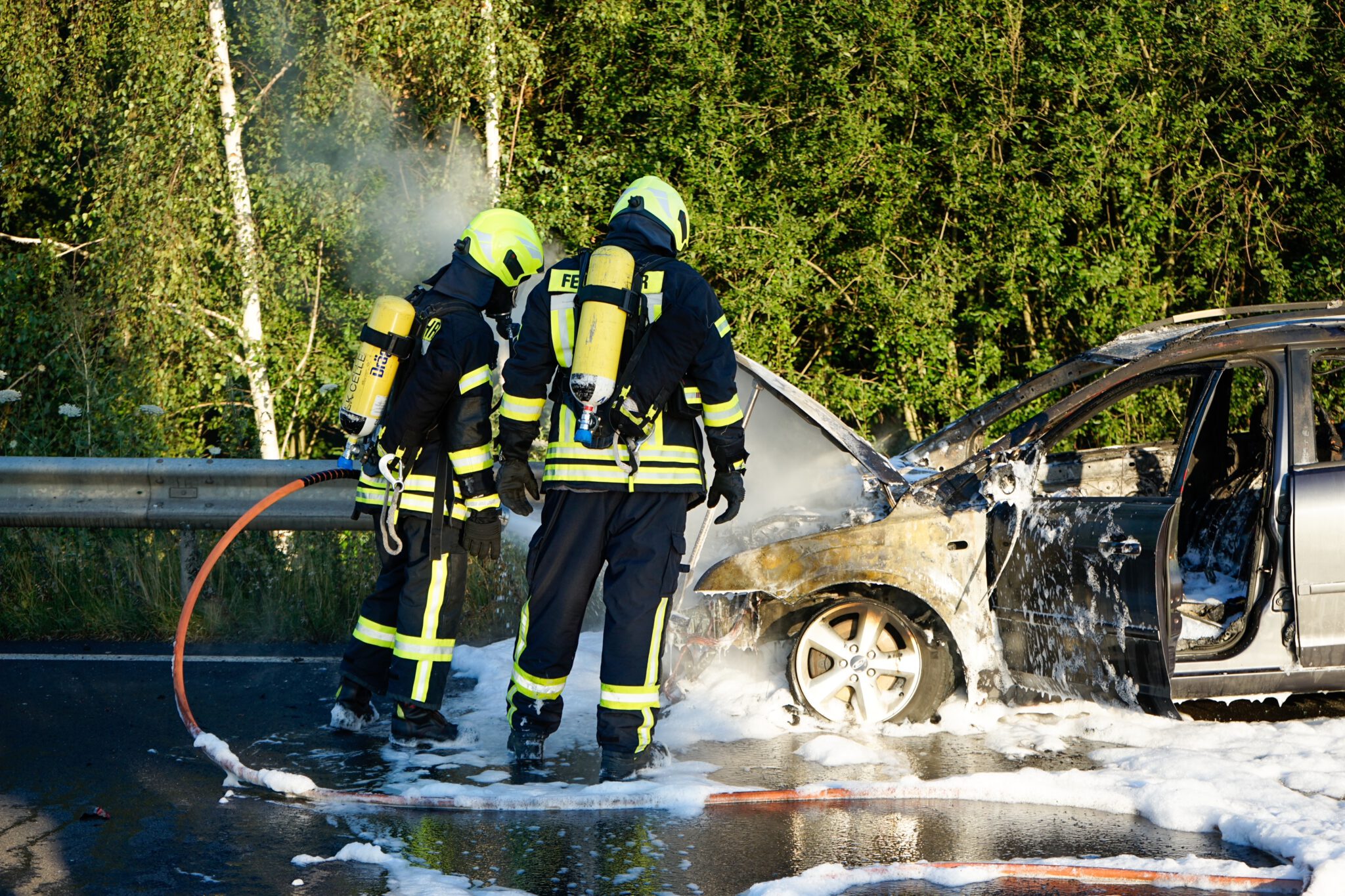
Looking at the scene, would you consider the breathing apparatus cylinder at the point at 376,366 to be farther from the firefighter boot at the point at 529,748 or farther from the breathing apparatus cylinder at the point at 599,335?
the firefighter boot at the point at 529,748

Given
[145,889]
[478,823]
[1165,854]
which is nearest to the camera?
[145,889]

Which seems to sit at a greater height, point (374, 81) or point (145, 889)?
point (374, 81)

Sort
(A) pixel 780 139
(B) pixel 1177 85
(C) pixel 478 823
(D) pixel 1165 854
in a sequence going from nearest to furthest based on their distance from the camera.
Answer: (D) pixel 1165 854 → (C) pixel 478 823 → (B) pixel 1177 85 → (A) pixel 780 139

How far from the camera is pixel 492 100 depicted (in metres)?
12.9

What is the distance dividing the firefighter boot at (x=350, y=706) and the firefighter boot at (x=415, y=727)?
0.87 feet

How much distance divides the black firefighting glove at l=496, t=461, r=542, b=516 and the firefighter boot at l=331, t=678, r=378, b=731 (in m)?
1.07

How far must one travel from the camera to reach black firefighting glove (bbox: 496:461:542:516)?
15.0ft

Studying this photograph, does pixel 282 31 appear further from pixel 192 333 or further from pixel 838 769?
pixel 838 769

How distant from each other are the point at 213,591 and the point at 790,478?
366cm

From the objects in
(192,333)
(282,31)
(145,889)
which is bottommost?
(145,889)

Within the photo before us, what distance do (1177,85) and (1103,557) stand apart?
7898mm

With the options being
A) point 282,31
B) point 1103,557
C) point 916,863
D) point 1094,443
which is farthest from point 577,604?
point 282,31

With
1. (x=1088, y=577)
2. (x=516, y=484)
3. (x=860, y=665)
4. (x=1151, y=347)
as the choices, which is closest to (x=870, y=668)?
(x=860, y=665)

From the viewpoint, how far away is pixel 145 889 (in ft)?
11.2
